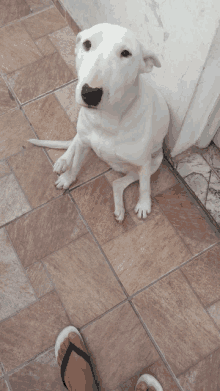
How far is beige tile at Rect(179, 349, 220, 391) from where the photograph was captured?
59.4 inches

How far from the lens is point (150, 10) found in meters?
1.28

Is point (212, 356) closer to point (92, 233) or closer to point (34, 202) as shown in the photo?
point (92, 233)

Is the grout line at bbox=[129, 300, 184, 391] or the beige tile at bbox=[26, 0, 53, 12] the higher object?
the beige tile at bbox=[26, 0, 53, 12]

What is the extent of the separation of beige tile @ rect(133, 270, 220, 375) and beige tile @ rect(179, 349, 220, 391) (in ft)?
0.10

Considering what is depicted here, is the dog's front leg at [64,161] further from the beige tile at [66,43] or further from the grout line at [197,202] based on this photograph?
the beige tile at [66,43]

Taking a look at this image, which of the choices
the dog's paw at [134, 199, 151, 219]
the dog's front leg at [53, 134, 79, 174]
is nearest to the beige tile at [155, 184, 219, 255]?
the dog's paw at [134, 199, 151, 219]

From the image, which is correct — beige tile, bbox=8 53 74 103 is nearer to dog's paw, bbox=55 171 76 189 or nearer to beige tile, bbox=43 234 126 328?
dog's paw, bbox=55 171 76 189

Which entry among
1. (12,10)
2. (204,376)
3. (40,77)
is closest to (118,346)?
(204,376)

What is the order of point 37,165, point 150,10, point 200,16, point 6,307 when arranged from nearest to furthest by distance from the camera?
point 200,16 < point 150,10 < point 6,307 < point 37,165

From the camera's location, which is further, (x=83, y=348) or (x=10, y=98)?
(x=10, y=98)

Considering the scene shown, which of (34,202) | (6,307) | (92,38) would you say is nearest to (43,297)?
(6,307)

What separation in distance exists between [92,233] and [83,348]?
24.2 inches

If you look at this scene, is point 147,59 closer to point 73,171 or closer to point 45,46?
point 73,171

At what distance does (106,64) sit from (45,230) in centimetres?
114
